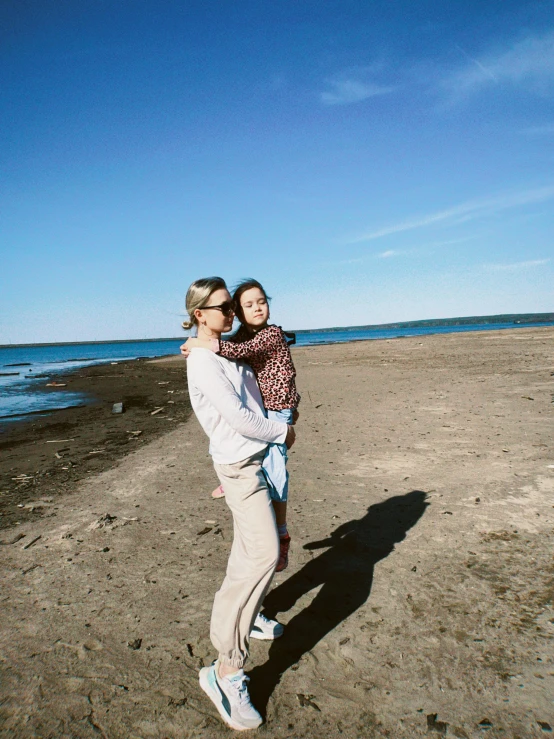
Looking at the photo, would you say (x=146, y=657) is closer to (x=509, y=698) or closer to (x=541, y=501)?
(x=509, y=698)

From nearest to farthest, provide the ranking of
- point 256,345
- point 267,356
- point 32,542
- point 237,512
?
point 237,512
point 256,345
point 267,356
point 32,542

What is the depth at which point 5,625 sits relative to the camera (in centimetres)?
311

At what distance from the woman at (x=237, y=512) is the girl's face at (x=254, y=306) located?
42 centimetres

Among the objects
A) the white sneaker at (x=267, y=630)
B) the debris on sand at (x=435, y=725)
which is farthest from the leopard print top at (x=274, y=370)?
the debris on sand at (x=435, y=725)

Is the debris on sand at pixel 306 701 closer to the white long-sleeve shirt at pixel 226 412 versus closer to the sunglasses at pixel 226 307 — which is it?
the white long-sleeve shirt at pixel 226 412

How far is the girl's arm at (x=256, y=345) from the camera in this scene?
8.90 feet

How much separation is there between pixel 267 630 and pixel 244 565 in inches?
32.6

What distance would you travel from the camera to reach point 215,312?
2711 millimetres

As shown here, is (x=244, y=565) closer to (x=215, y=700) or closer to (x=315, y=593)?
(x=215, y=700)

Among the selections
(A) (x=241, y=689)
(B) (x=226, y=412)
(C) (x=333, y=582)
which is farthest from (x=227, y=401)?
(C) (x=333, y=582)

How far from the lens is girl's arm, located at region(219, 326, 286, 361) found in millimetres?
2713

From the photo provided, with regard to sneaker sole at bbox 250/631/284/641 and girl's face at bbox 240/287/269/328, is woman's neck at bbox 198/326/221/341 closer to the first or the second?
girl's face at bbox 240/287/269/328

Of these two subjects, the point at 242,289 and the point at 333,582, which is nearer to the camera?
the point at 242,289

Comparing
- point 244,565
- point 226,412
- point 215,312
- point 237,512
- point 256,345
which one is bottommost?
point 244,565
